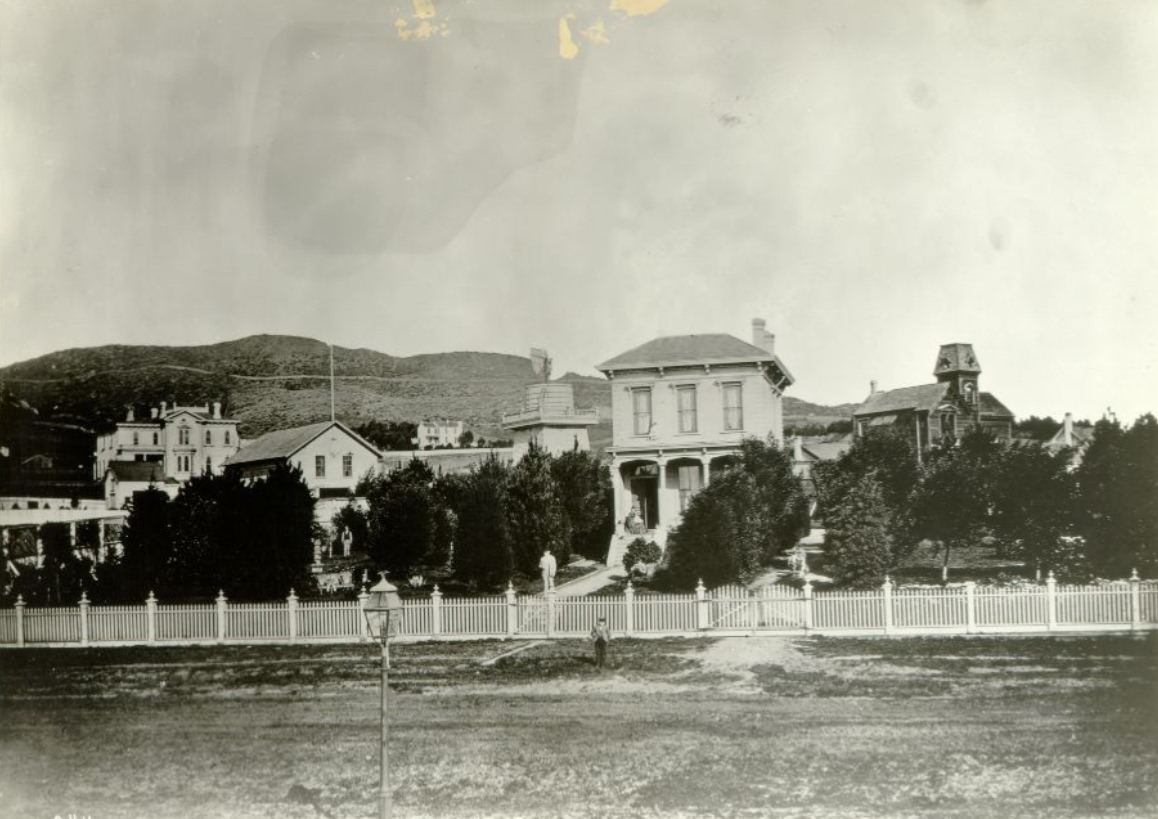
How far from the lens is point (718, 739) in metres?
7.95

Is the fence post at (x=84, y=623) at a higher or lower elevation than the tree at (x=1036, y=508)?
lower

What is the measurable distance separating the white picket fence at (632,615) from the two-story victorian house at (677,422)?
101 centimetres

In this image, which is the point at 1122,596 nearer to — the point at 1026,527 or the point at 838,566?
the point at 1026,527

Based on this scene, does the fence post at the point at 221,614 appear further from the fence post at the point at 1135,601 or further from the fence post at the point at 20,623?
the fence post at the point at 1135,601

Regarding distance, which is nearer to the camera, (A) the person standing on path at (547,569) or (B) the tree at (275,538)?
(B) the tree at (275,538)

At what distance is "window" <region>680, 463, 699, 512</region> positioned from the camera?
10422 mm

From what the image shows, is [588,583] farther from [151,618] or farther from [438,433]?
[151,618]

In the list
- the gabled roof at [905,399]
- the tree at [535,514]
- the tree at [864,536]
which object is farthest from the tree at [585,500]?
the gabled roof at [905,399]

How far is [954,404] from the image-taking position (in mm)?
8383

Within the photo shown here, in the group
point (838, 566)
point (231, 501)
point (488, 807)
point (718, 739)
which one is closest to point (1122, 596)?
point (838, 566)

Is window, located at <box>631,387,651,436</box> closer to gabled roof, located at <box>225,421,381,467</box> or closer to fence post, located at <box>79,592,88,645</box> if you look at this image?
gabled roof, located at <box>225,421,381,467</box>

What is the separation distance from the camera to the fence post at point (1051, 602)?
8359 millimetres

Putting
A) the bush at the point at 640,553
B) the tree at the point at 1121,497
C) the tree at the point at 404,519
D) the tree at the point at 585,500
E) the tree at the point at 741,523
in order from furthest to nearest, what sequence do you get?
1. the tree at the point at 585,500
2. the bush at the point at 640,553
3. the tree at the point at 741,523
4. the tree at the point at 404,519
5. the tree at the point at 1121,497

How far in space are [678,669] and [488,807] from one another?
2114 millimetres
